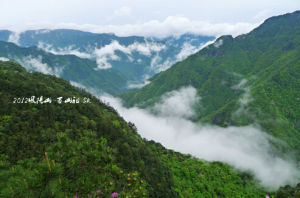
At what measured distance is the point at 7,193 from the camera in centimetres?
2031

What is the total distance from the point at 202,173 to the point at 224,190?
12.3 m

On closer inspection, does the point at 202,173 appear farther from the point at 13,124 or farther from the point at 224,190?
the point at 13,124

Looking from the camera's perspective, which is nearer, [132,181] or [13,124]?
[132,181]

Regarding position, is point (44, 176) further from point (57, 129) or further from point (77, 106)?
point (77, 106)

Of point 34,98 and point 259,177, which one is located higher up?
point 34,98

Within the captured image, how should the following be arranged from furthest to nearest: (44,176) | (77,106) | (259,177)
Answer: (259,177) → (77,106) → (44,176)

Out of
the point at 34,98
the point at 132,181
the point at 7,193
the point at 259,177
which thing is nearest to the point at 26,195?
the point at 7,193

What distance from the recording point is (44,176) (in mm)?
22859

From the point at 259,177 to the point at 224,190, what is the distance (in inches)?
3558

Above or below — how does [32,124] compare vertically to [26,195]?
below

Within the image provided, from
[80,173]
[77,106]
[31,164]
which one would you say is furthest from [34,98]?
[80,173]

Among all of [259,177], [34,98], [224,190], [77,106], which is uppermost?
A: [34,98]

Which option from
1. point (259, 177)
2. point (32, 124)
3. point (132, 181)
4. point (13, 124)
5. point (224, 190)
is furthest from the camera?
point (259, 177)

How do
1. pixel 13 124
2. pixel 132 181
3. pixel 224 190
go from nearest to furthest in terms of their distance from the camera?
pixel 132 181
pixel 13 124
pixel 224 190
